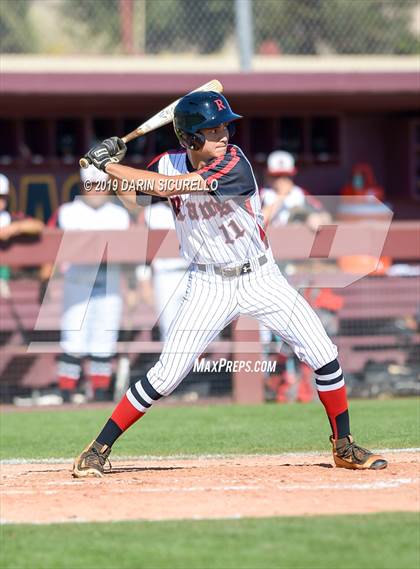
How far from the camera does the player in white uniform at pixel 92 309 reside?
10.4 meters

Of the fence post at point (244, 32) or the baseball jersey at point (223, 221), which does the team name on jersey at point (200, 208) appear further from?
the fence post at point (244, 32)

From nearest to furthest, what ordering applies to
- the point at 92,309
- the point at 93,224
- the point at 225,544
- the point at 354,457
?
the point at 225,544
the point at 354,457
the point at 92,309
the point at 93,224

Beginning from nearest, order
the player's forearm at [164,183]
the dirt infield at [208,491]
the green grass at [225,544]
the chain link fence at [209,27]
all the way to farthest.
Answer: the green grass at [225,544] < the dirt infield at [208,491] < the player's forearm at [164,183] < the chain link fence at [209,27]

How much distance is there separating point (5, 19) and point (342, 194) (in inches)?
186

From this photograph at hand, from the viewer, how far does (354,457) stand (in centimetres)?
630

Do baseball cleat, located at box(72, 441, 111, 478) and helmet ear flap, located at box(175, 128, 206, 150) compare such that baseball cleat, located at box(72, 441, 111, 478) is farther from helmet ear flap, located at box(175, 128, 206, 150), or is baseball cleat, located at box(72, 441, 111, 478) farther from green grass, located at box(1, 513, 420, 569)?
helmet ear flap, located at box(175, 128, 206, 150)

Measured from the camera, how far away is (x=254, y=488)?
5723mm

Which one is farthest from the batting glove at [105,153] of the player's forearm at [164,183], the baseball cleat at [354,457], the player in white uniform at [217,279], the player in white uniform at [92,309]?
the player in white uniform at [92,309]

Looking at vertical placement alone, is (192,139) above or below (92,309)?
above

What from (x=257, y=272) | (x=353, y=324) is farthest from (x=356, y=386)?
(x=257, y=272)

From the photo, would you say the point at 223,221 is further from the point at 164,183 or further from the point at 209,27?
the point at 209,27

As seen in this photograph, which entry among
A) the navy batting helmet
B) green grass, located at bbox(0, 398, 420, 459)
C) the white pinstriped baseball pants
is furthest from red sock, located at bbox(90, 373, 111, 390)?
the navy batting helmet

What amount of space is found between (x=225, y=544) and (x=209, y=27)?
9.75 m

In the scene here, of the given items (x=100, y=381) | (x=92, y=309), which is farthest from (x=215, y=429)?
(x=92, y=309)
